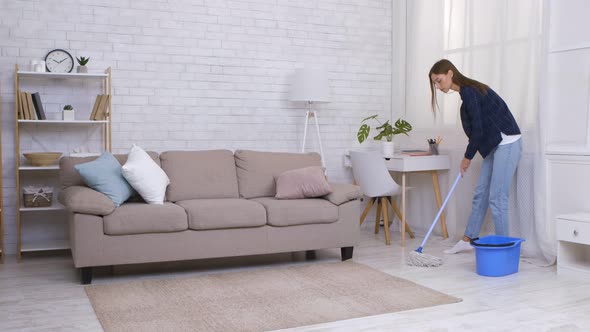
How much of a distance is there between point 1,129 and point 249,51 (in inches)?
87.4

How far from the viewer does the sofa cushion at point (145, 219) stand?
4020 mm

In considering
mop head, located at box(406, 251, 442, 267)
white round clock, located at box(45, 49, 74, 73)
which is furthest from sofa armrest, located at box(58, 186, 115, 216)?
mop head, located at box(406, 251, 442, 267)

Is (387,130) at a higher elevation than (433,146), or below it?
higher

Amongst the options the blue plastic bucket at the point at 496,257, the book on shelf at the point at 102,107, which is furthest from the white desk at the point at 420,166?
the book on shelf at the point at 102,107

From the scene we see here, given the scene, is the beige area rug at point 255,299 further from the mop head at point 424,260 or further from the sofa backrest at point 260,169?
the sofa backrest at point 260,169

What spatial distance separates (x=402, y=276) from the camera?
13.9 ft

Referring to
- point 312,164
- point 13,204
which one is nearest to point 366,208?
point 312,164

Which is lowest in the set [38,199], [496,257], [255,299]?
[255,299]

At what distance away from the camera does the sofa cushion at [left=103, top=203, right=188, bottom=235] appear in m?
4.02

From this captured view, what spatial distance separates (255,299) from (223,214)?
0.84 metres

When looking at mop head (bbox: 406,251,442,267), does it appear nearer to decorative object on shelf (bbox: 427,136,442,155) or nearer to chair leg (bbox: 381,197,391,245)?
chair leg (bbox: 381,197,391,245)

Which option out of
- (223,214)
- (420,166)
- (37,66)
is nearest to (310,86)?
(420,166)

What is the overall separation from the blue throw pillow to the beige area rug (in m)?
0.60

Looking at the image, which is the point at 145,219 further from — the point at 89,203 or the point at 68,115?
the point at 68,115
